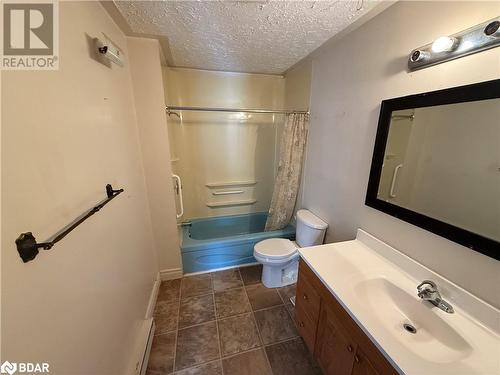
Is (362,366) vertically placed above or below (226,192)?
below

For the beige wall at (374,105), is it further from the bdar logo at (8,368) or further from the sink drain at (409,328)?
the bdar logo at (8,368)

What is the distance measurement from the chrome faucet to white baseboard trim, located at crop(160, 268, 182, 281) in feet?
6.64

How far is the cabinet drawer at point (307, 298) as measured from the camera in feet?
3.85

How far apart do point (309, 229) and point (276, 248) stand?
39cm

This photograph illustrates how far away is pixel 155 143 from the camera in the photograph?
5.52 ft

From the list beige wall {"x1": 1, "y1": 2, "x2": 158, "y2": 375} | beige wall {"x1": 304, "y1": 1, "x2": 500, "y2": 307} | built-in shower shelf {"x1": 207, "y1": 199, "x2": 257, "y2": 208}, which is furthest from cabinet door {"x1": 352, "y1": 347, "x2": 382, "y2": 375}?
built-in shower shelf {"x1": 207, "y1": 199, "x2": 257, "y2": 208}

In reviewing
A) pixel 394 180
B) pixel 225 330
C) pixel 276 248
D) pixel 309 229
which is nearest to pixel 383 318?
pixel 394 180

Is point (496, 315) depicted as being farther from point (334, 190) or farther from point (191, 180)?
point (191, 180)

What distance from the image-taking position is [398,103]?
1.11 m

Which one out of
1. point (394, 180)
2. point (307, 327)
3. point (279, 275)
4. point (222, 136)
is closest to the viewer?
point (394, 180)

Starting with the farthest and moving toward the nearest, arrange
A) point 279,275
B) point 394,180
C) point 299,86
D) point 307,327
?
point 299,86, point 279,275, point 307,327, point 394,180

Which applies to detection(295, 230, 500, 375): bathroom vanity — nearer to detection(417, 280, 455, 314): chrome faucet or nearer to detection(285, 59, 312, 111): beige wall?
detection(417, 280, 455, 314): chrome faucet

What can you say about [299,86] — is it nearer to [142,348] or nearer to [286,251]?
[286,251]

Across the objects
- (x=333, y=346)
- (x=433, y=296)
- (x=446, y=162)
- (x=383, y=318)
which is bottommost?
(x=333, y=346)
